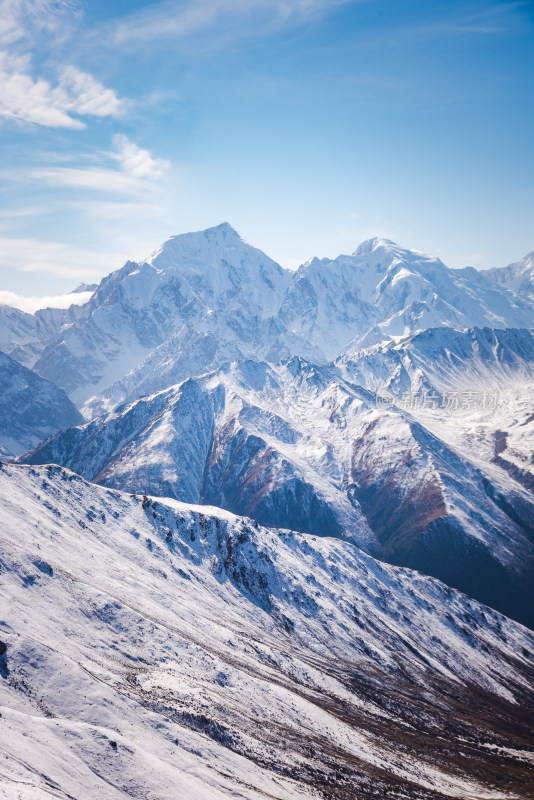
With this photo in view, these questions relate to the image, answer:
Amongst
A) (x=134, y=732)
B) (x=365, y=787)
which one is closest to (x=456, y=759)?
(x=365, y=787)

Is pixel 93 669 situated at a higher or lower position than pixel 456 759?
lower

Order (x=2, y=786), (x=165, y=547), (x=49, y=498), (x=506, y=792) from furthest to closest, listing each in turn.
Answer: (x=165, y=547) → (x=49, y=498) → (x=506, y=792) → (x=2, y=786)

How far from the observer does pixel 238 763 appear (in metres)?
92.7

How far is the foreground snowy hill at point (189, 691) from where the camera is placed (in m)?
80.8

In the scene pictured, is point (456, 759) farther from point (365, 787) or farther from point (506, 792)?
point (365, 787)

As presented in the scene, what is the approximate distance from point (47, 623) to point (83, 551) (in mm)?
52630

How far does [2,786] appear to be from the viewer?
6162 cm

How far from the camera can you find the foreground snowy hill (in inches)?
3182

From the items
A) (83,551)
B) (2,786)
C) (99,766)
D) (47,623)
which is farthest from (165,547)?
(2,786)

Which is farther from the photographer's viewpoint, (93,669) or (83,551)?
(83,551)

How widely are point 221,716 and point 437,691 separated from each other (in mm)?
103407

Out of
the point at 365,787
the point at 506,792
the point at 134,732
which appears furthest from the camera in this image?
the point at 506,792

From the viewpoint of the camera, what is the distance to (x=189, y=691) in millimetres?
108500

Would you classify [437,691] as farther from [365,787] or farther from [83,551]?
[83,551]
